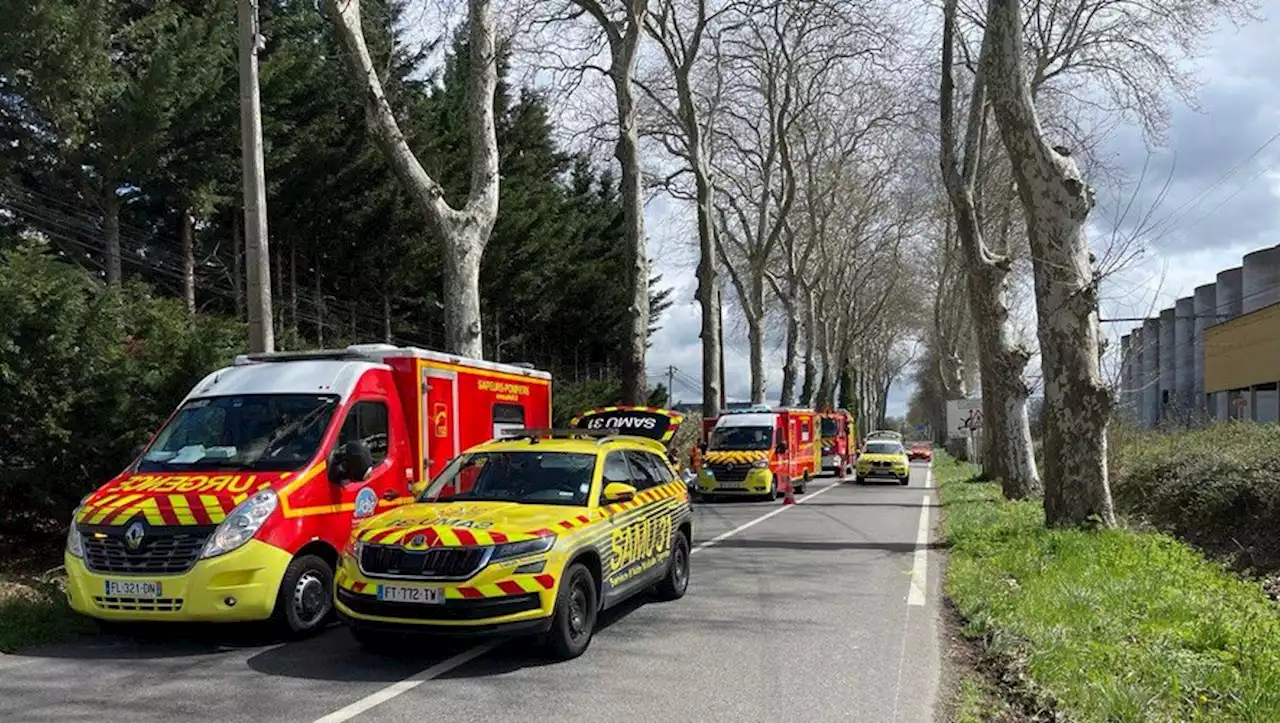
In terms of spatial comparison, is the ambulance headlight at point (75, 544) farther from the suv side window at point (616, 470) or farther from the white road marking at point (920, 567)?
the white road marking at point (920, 567)

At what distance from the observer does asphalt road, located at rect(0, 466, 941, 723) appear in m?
6.27

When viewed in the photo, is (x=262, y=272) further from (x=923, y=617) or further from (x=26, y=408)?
(x=923, y=617)

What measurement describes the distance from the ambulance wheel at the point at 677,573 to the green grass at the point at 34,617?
5154mm

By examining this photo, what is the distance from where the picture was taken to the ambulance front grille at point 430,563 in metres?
7.06

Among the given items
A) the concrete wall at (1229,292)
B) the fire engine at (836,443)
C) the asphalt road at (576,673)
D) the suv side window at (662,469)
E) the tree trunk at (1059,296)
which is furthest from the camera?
the concrete wall at (1229,292)

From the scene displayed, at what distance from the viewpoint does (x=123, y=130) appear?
18.6 m

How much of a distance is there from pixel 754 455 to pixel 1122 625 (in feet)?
55.4

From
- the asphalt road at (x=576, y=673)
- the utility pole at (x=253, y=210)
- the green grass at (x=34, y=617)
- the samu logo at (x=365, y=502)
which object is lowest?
the asphalt road at (x=576, y=673)

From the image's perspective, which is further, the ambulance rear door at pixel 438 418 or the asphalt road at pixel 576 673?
the ambulance rear door at pixel 438 418

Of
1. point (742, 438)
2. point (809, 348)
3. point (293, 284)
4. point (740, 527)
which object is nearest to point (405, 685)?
point (740, 527)

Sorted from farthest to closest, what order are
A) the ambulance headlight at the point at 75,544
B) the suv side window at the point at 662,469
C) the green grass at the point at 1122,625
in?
the suv side window at the point at 662,469
the ambulance headlight at the point at 75,544
the green grass at the point at 1122,625

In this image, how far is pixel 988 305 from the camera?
20.8 metres

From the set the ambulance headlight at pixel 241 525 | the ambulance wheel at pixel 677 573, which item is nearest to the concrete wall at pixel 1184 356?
the ambulance wheel at pixel 677 573

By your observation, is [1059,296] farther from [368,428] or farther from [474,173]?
[368,428]
